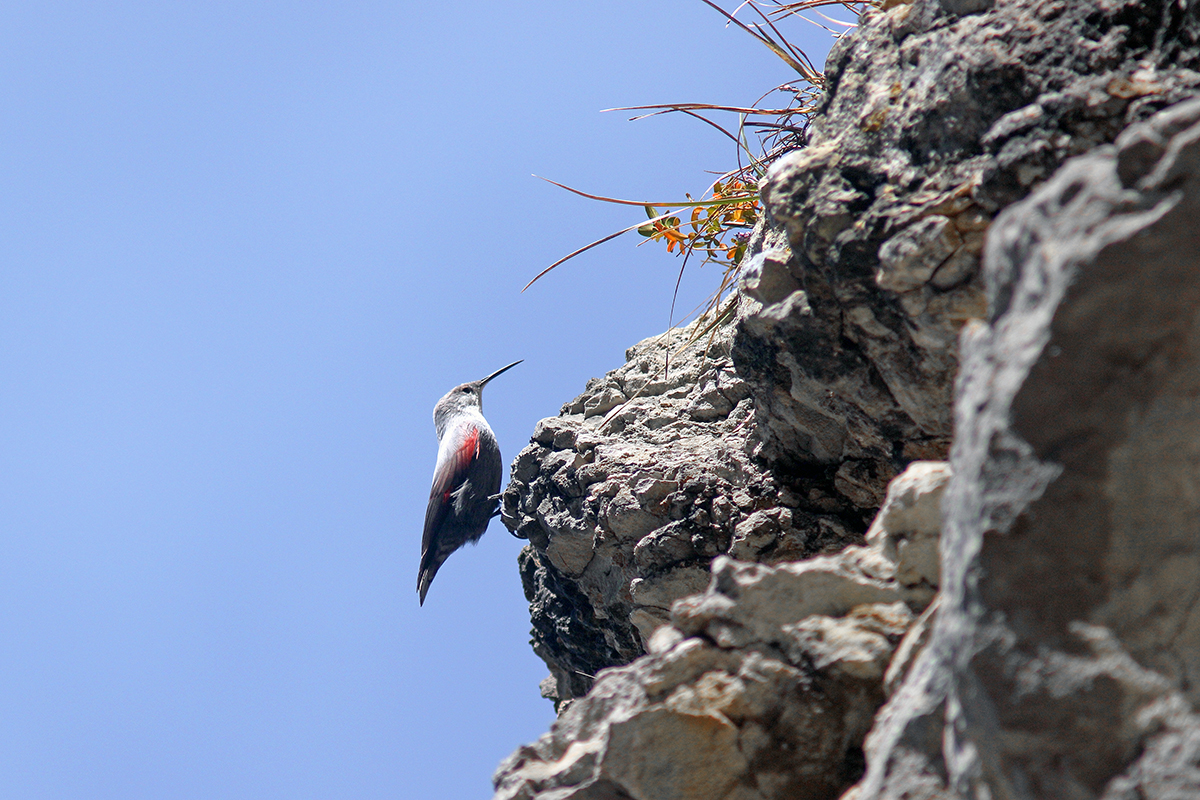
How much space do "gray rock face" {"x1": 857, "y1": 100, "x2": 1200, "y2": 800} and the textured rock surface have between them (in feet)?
2.15

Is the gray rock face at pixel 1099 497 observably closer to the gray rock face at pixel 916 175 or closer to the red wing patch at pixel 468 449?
the gray rock face at pixel 916 175

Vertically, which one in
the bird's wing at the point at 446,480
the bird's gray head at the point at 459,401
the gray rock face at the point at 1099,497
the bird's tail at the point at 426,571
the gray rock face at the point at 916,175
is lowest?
the gray rock face at the point at 1099,497

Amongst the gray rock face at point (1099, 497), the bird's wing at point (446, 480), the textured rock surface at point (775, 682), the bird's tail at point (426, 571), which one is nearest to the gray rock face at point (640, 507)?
the textured rock surface at point (775, 682)

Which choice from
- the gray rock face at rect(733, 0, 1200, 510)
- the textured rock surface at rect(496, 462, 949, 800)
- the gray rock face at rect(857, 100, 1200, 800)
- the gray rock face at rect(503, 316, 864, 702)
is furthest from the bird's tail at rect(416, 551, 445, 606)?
the gray rock face at rect(857, 100, 1200, 800)

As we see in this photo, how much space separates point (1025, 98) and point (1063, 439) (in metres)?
1.43

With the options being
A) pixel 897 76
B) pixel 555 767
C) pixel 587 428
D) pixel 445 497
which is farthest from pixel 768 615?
pixel 445 497

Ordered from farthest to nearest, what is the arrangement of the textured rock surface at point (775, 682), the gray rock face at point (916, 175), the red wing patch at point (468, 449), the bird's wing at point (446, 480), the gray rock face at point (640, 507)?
Answer: 1. the red wing patch at point (468, 449)
2. the bird's wing at point (446, 480)
3. the gray rock face at point (640, 507)
4. the gray rock face at point (916, 175)
5. the textured rock surface at point (775, 682)

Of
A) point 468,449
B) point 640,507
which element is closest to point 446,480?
point 468,449

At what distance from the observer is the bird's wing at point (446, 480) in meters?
7.93

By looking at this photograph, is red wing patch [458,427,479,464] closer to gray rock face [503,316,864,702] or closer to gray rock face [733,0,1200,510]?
gray rock face [503,316,864,702]

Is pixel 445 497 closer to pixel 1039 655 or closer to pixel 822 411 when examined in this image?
pixel 822 411

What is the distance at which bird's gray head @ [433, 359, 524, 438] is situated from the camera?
30.4 feet

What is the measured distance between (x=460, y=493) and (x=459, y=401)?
158cm

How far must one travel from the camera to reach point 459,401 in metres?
9.30
